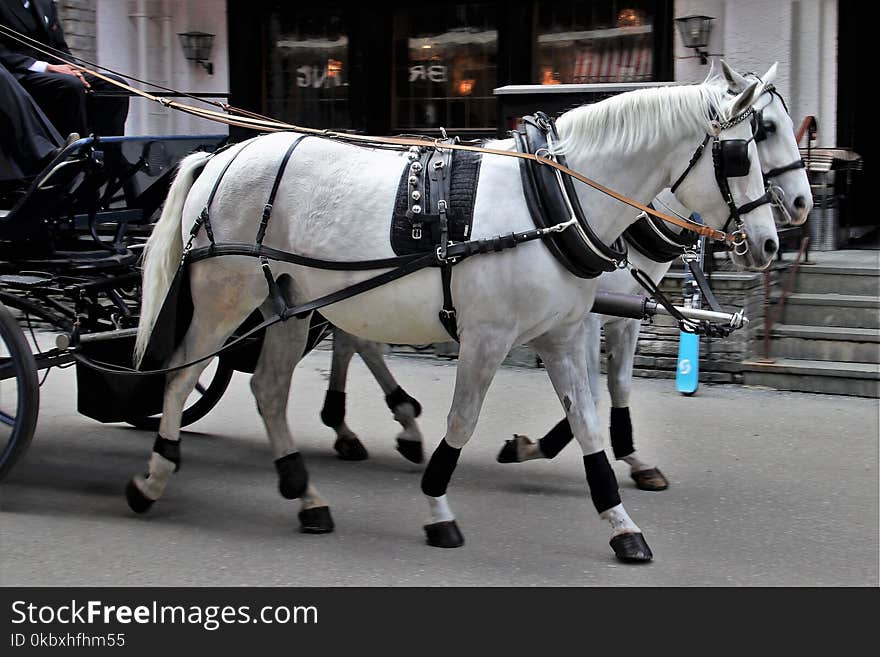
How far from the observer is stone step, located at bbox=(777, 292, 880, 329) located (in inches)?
324

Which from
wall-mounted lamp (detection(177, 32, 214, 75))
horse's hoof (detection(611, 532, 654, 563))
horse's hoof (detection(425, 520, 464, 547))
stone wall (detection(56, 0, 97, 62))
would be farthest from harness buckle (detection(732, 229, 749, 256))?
stone wall (detection(56, 0, 97, 62))

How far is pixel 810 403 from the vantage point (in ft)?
24.9

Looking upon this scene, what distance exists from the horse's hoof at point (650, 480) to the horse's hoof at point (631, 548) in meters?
1.13

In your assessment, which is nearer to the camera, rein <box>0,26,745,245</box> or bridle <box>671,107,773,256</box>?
bridle <box>671,107,773,256</box>

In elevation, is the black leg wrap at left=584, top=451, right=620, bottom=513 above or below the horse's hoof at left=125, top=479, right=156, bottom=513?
above

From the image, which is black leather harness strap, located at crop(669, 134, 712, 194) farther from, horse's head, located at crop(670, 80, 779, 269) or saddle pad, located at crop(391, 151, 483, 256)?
saddle pad, located at crop(391, 151, 483, 256)

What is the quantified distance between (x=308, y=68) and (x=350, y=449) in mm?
6925

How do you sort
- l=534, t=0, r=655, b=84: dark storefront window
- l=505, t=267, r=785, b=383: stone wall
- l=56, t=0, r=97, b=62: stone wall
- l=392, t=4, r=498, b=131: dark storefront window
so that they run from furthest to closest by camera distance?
l=56, t=0, r=97, b=62: stone wall, l=392, t=4, r=498, b=131: dark storefront window, l=534, t=0, r=655, b=84: dark storefront window, l=505, t=267, r=785, b=383: stone wall

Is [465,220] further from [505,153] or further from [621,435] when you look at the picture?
[621,435]

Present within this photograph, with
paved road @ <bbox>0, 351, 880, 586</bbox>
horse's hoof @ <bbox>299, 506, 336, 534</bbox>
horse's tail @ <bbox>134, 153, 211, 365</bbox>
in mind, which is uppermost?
horse's tail @ <bbox>134, 153, 211, 365</bbox>

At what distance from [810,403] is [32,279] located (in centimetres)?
524

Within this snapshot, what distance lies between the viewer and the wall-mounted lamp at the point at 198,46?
472 inches

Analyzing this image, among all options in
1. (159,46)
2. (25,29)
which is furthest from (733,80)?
(159,46)

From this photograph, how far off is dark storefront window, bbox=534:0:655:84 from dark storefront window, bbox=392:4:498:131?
0.58m
